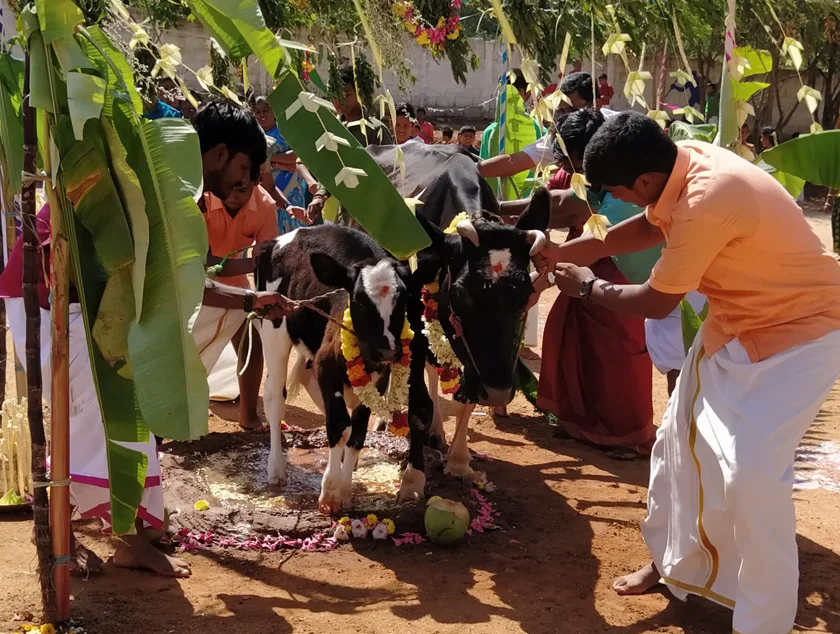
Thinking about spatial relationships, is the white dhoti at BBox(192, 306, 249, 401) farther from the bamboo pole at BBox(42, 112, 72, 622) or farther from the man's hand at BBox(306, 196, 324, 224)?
the bamboo pole at BBox(42, 112, 72, 622)

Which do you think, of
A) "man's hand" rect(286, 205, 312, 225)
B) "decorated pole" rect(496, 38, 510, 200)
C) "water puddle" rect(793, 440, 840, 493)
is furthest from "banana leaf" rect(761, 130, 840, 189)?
"man's hand" rect(286, 205, 312, 225)

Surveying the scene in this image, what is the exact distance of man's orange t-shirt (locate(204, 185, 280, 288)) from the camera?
20.0 feet

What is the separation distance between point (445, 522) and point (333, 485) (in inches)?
29.2

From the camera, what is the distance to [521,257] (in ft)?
16.6

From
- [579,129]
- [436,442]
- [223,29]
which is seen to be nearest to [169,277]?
[223,29]

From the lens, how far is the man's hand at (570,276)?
4.44 m

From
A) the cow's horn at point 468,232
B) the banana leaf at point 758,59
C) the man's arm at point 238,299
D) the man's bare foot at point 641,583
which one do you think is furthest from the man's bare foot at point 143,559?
the banana leaf at point 758,59

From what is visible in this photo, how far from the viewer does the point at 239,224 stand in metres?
6.21

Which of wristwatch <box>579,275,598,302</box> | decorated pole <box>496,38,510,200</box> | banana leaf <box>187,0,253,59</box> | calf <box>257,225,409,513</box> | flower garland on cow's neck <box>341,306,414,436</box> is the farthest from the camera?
decorated pole <box>496,38,510,200</box>

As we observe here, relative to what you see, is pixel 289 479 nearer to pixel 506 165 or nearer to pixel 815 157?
pixel 506 165

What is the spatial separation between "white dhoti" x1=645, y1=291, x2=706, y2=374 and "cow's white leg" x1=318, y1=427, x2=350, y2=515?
2.30 meters

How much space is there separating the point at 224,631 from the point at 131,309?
150 centimetres

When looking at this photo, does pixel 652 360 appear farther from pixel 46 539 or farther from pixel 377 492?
pixel 46 539

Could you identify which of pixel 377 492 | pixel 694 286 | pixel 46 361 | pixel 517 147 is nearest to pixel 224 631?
pixel 46 361
